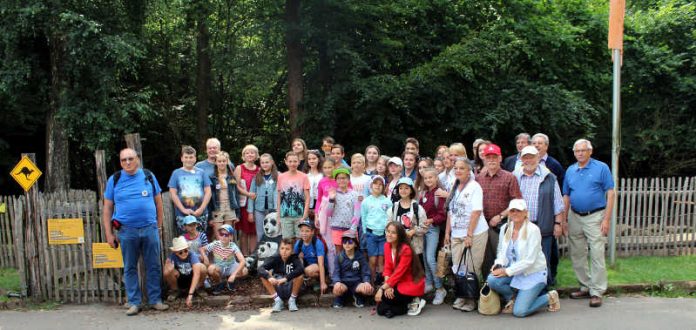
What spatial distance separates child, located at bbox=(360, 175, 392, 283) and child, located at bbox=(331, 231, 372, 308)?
22cm

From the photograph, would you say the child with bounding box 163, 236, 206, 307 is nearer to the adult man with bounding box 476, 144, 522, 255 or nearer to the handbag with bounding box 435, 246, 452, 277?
the handbag with bounding box 435, 246, 452, 277

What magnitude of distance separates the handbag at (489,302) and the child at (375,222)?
4.53ft

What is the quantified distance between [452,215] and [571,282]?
7.31 ft

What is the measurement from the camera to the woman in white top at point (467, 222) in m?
6.72

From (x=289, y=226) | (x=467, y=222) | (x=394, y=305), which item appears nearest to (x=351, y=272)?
(x=394, y=305)

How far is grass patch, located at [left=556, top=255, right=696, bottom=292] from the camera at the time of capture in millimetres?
7812

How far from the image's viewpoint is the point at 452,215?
693cm

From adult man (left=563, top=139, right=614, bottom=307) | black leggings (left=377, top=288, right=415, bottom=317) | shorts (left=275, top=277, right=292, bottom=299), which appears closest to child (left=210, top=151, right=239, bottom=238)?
shorts (left=275, top=277, right=292, bottom=299)

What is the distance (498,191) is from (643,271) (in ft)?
10.8

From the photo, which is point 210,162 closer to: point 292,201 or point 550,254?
point 292,201

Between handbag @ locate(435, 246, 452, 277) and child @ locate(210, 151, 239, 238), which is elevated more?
child @ locate(210, 151, 239, 238)

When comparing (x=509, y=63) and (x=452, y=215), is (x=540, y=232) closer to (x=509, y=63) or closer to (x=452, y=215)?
(x=452, y=215)

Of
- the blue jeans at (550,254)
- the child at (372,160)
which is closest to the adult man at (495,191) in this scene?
the blue jeans at (550,254)

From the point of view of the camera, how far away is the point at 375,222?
280 inches
